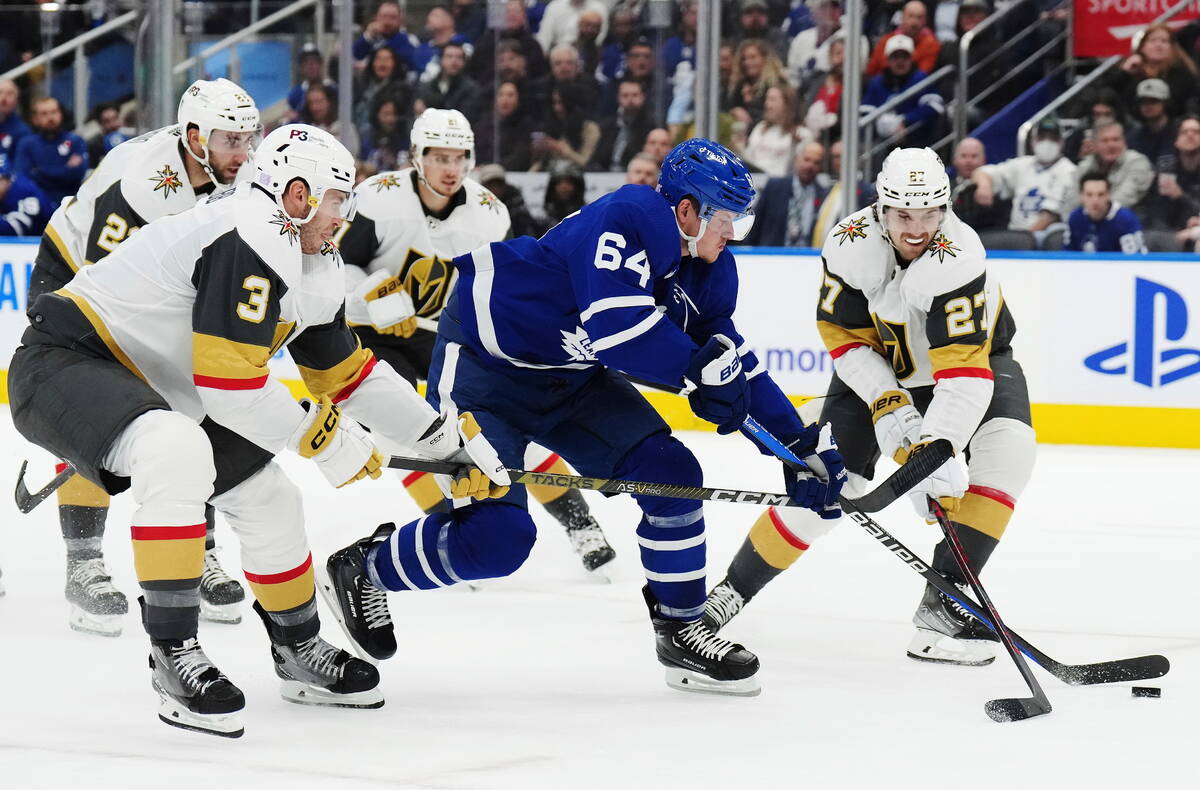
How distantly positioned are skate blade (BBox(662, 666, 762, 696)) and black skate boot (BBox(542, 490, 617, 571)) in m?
0.97

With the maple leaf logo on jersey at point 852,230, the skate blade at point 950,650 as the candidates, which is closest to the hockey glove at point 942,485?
the skate blade at point 950,650

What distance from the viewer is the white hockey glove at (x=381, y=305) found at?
160 inches

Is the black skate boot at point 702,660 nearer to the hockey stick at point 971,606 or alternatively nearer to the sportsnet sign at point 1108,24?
the hockey stick at point 971,606

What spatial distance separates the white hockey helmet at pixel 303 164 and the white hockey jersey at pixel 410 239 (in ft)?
5.06

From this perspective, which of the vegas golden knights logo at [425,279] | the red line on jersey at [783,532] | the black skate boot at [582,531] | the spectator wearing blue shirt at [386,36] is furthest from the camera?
the spectator wearing blue shirt at [386,36]

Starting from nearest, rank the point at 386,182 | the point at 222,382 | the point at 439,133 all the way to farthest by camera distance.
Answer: the point at 222,382 → the point at 439,133 → the point at 386,182

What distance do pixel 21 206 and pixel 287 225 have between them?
5.37m

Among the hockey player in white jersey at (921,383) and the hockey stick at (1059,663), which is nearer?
the hockey stick at (1059,663)

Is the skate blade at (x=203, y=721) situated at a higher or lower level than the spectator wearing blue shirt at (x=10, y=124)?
lower

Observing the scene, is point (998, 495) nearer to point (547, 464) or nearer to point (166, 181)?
point (547, 464)

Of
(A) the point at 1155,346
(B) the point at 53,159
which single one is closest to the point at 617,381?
(A) the point at 1155,346

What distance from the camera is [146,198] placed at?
3.38 meters

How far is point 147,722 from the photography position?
2609 millimetres

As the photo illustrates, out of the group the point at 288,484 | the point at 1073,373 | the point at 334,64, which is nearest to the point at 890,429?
the point at 288,484
